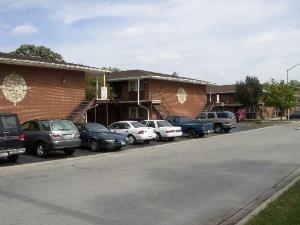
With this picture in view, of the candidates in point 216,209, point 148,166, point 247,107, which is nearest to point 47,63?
point 148,166

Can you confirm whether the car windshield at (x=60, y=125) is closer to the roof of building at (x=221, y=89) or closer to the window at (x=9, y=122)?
the window at (x=9, y=122)

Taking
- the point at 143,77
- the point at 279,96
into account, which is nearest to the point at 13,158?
the point at 143,77

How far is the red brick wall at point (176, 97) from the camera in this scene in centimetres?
4463

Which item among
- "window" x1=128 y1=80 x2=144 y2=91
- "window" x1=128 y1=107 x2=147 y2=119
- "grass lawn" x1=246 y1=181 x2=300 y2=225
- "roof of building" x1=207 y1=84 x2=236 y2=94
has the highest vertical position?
"roof of building" x1=207 y1=84 x2=236 y2=94

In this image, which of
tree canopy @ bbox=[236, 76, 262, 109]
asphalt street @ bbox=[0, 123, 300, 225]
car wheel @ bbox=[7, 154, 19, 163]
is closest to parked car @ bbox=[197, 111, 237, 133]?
asphalt street @ bbox=[0, 123, 300, 225]

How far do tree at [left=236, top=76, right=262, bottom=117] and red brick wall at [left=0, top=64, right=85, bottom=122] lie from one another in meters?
37.5

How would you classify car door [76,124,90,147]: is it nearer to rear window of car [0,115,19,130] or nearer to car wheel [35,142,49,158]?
car wheel [35,142,49,158]

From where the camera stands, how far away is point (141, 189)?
11.7 meters

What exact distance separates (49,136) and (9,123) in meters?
2.78

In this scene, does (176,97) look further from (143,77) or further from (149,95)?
(143,77)

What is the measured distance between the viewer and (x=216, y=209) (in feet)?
31.2

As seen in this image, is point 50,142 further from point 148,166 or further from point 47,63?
point 47,63

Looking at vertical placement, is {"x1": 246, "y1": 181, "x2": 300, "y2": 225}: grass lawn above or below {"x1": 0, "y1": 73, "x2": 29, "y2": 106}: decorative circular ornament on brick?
below

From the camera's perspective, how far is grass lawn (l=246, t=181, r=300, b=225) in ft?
25.5
